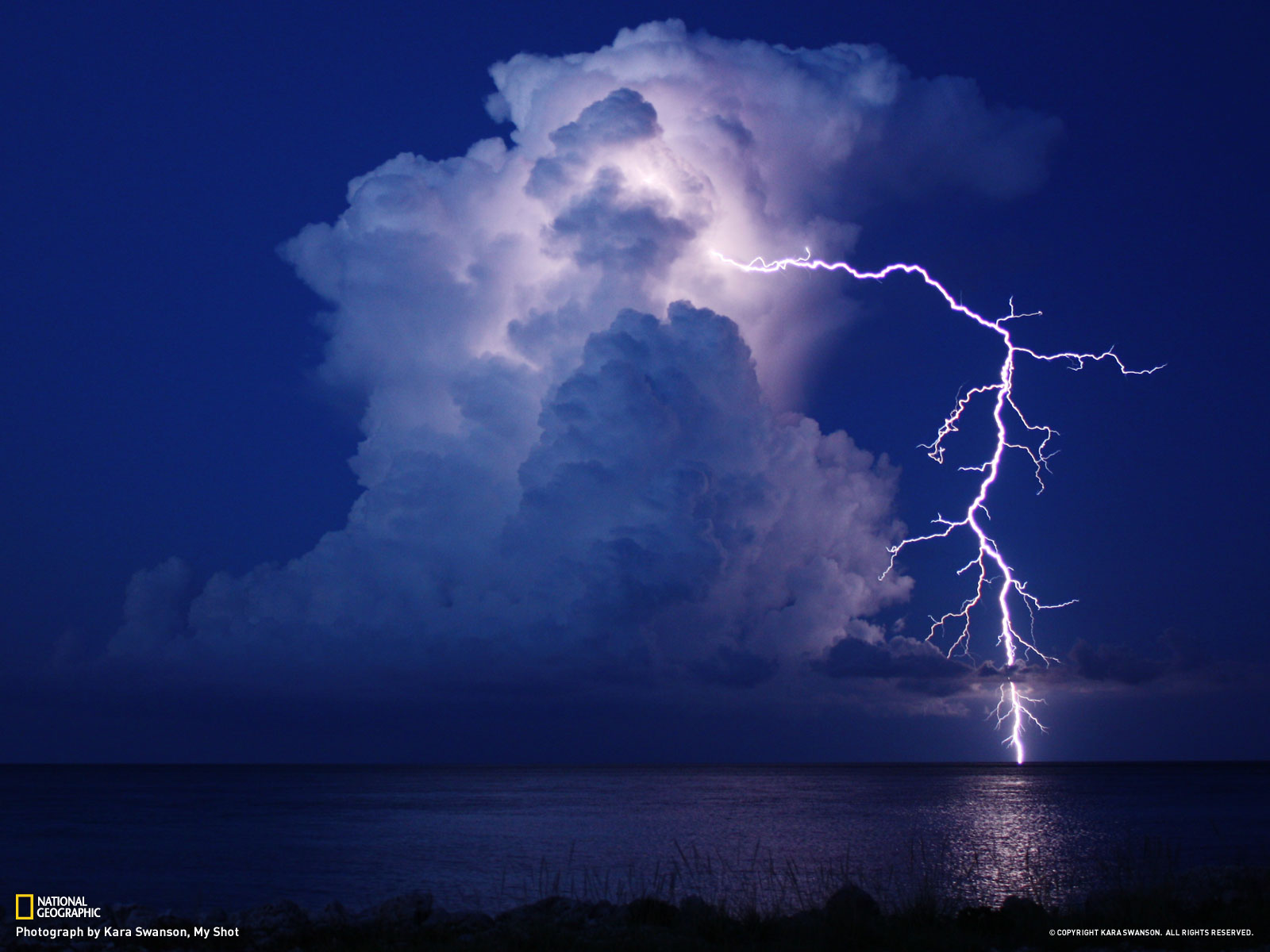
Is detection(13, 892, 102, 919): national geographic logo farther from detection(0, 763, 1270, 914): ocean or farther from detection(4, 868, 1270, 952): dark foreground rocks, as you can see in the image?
detection(4, 868, 1270, 952): dark foreground rocks

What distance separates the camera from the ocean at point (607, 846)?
89.5ft

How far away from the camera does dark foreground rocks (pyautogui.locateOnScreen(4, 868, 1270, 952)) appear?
1381cm

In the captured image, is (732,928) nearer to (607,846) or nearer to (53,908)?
(53,908)

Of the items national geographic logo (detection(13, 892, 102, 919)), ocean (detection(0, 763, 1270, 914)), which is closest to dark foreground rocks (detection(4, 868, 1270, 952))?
ocean (detection(0, 763, 1270, 914))

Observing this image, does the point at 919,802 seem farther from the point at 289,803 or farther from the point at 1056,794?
the point at 289,803

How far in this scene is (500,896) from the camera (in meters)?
27.0

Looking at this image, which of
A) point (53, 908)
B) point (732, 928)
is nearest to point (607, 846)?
point (53, 908)

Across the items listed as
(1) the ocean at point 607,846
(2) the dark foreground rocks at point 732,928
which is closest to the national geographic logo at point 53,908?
(1) the ocean at point 607,846

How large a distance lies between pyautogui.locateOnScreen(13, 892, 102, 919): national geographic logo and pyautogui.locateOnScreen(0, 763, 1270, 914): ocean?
6.05 ft

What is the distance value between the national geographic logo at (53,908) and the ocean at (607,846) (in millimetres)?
1845

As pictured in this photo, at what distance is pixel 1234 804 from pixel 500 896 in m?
81.5

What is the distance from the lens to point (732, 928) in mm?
14969

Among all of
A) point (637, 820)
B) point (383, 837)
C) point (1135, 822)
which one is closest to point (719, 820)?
point (637, 820)

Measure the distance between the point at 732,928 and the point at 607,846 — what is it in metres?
29.3
